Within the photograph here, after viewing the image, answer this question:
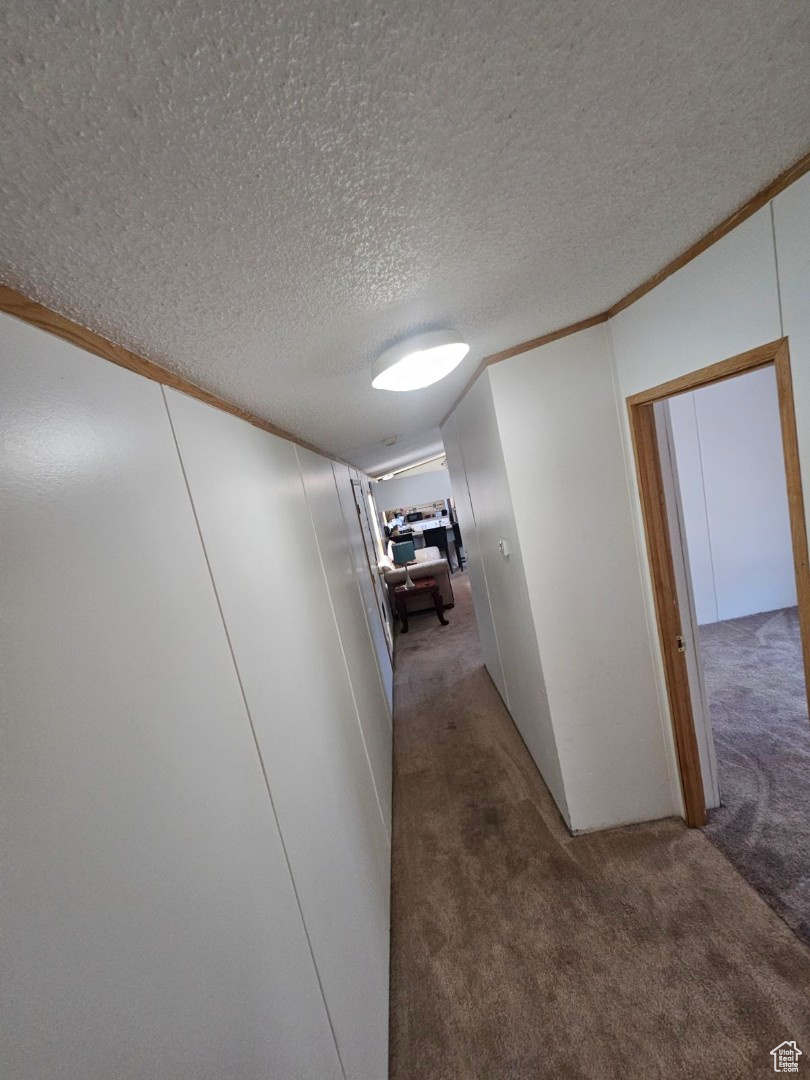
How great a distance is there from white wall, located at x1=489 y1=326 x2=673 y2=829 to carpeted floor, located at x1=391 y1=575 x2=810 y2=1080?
0.31 metres

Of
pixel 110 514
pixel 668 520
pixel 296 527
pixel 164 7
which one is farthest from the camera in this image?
pixel 668 520

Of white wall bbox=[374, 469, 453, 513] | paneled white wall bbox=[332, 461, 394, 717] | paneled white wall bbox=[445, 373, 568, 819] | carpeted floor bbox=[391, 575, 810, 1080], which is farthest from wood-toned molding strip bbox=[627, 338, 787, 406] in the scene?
white wall bbox=[374, 469, 453, 513]

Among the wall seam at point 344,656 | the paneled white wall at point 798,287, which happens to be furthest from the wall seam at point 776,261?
the wall seam at point 344,656

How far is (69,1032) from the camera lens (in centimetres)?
45

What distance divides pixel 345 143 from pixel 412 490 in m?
11.0

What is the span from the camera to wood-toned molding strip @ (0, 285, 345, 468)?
0.63 metres

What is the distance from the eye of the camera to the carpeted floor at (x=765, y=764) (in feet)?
6.15

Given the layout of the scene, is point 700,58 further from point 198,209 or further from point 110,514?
point 110,514

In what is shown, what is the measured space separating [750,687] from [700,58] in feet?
13.2

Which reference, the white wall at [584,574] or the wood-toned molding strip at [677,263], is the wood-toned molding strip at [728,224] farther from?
the white wall at [584,574]

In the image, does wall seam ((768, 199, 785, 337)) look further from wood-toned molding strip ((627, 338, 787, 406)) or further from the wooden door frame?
→ the wooden door frame

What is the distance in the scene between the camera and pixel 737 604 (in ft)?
14.9

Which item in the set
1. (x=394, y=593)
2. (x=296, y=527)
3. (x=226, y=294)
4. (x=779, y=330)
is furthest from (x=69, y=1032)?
(x=394, y=593)

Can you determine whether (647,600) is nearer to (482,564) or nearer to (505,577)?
(505,577)
